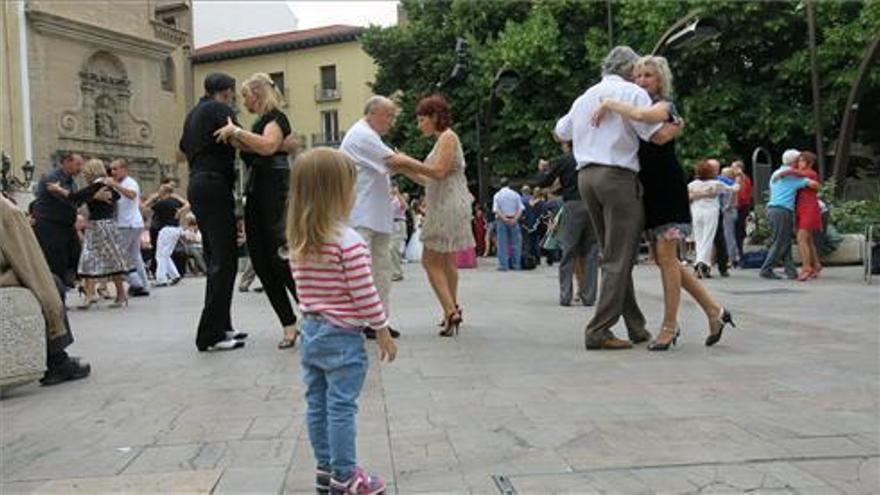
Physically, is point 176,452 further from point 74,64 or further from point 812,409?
point 74,64

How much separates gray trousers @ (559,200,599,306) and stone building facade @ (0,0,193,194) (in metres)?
31.9

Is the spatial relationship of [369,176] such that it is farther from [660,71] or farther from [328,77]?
[328,77]

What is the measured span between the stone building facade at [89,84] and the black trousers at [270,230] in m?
32.9

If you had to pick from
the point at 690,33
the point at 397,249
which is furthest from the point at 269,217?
the point at 690,33

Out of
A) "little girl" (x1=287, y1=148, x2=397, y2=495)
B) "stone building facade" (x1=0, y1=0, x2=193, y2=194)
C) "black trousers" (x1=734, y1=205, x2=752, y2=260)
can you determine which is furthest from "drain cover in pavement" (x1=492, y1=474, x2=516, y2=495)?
"stone building facade" (x1=0, y1=0, x2=193, y2=194)

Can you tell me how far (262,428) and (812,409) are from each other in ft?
8.55

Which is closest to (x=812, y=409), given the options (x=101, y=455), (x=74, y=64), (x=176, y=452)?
(x=176, y=452)

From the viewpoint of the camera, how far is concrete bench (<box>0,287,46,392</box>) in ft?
17.7

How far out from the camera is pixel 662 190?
255 inches

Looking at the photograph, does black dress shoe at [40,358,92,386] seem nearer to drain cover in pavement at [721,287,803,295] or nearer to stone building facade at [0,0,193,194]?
drain cover in pavement at [721,287,803,295]

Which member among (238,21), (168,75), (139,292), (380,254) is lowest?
(139,292)

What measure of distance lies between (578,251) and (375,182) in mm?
3421

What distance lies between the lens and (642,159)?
654 centimetres

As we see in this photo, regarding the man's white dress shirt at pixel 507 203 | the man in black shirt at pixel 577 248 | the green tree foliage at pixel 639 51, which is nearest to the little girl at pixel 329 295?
the man in black shirt at pixel 577 248
